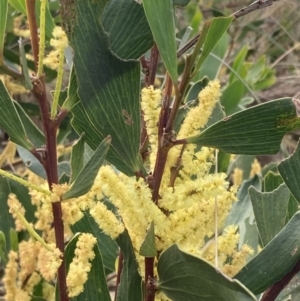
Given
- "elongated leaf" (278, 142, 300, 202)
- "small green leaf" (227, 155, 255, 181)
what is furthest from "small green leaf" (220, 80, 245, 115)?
"elongated leaf" (278, 142, 300, 202)

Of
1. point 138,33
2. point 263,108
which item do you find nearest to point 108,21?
point 138,33

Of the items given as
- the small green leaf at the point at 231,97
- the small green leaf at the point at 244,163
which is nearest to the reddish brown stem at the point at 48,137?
the small green leaf at the point at 244,163

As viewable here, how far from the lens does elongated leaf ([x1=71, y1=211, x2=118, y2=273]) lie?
2.08 feet

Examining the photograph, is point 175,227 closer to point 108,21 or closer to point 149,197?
point 149,197

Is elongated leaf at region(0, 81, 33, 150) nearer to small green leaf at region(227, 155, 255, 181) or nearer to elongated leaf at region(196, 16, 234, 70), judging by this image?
elongated leaf at region(196, 16, 234, 70)

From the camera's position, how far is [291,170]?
0.50m

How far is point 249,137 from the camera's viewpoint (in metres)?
0.45

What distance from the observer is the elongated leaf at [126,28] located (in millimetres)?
463

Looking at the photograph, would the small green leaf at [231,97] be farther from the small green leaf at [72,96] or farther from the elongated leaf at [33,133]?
the small green leaf at [72,96]

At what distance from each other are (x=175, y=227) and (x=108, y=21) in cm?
17

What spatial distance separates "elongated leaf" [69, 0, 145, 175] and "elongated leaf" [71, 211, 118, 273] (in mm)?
178

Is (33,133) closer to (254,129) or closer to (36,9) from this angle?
(36,9)

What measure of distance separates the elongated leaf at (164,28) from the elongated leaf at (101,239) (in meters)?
0.26

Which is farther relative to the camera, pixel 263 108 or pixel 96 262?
pixel 96 262
